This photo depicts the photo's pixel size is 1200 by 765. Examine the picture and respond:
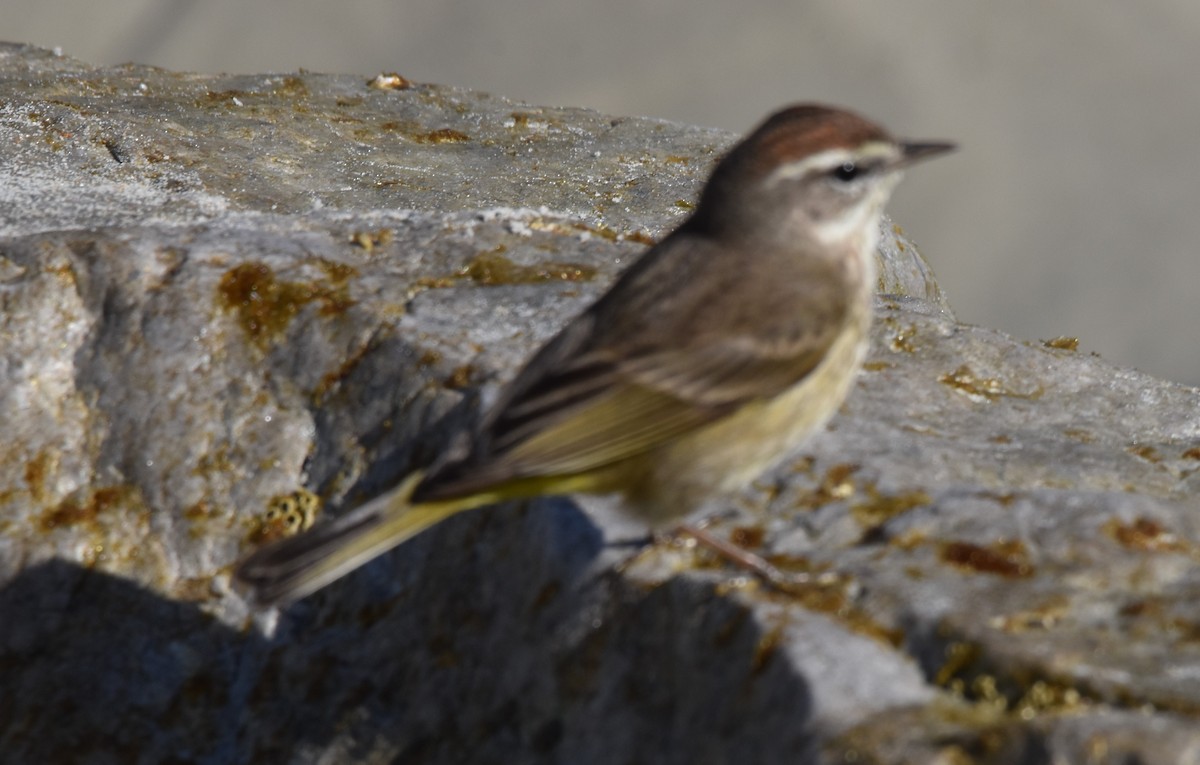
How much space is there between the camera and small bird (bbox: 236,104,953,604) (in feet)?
15.1

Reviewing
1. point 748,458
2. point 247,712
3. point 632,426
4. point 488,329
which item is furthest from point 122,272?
point 748,458

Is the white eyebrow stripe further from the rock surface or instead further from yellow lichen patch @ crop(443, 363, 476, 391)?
yellow lichen patch @ crop(443, 363, 476, 391)

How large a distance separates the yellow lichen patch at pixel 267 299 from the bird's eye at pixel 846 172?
206cm

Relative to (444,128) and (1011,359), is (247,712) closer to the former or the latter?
(1011,359)

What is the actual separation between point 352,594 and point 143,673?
899mm

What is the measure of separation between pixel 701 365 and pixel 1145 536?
1.57 meters

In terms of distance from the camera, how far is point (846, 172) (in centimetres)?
553

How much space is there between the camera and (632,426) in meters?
4.93

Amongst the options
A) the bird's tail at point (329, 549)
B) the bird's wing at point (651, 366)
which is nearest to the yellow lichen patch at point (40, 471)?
the bird's tail at point (329, 549)

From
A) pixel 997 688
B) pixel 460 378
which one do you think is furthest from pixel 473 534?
pixel 997 688

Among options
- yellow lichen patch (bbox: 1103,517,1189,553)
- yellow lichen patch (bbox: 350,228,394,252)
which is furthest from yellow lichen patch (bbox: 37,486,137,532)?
yellow lichen patch (bbox: 1103,517,1189,553)

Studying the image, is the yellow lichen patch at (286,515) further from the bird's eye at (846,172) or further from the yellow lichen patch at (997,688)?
the yellow lichen patch at (997,688)

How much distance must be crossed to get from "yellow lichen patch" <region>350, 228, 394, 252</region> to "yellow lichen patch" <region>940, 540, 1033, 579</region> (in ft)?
10.3

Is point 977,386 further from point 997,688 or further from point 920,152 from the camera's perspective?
point 997,688
